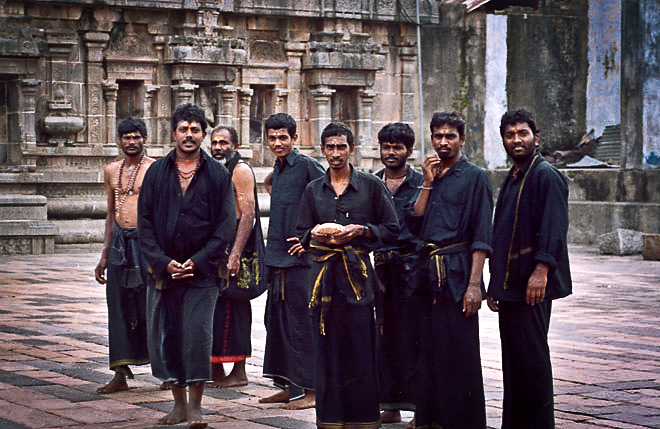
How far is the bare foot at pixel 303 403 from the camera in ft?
24.1

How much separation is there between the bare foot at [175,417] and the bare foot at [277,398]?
0.82 m

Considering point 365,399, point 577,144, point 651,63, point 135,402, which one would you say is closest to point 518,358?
point 365,399

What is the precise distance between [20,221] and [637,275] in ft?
29.0

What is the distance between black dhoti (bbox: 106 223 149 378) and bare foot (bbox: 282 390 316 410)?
115cm

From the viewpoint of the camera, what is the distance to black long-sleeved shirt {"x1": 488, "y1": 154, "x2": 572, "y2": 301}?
5.98 meters

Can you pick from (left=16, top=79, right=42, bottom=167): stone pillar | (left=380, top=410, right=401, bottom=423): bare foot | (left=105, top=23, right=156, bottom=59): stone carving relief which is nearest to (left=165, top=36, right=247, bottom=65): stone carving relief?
(left=105, top=23, right=156, bottom=59): stone carving relief

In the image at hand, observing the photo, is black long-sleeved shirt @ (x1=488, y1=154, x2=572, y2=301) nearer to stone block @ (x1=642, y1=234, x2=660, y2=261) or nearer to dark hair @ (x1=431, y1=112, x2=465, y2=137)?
dark hair @ (x1=431, y1=112, x2=465, y2=137)

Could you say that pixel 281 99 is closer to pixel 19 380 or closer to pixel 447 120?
pixel 19 380

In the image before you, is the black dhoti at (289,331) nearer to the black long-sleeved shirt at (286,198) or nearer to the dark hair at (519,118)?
the black long-sleeved shirt at (286,198)

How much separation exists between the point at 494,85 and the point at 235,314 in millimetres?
16024

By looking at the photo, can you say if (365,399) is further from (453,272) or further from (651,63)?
(651,63)

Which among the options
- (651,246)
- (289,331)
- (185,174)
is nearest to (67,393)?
(289,331)

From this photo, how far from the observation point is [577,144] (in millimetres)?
24922

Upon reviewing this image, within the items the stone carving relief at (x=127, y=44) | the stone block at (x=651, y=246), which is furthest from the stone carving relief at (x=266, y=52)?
the stone block at (x=651, y=246)
